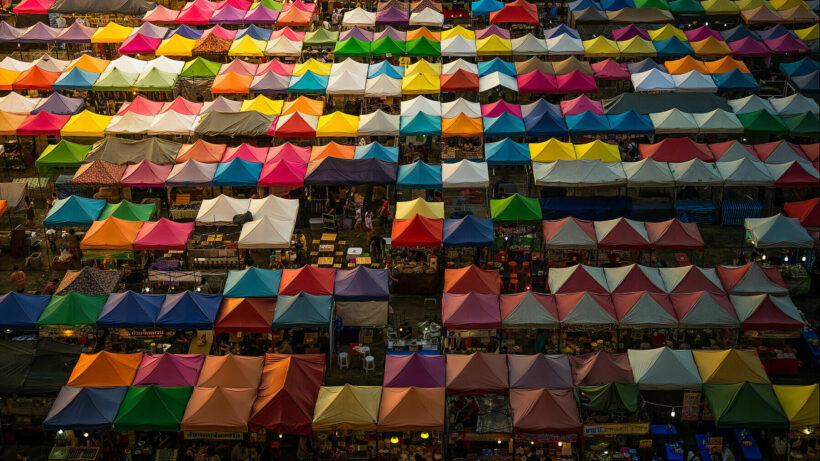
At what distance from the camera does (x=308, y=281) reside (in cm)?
3772

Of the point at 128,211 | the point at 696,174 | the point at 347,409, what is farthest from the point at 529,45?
the point at 347,409

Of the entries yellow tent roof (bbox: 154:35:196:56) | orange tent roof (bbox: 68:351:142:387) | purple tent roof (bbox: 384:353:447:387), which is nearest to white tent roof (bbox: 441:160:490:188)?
purple tent roof (bbox: 384:353:447:387)

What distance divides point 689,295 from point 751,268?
2.87 meters

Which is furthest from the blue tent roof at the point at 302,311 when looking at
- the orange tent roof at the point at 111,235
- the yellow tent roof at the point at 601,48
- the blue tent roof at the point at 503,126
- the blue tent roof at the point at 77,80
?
the yellow tent roof at the point at 601,48

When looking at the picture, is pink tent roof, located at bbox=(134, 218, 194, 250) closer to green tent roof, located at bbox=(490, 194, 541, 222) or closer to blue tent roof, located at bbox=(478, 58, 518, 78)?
green tent roof, located at bbox=(490, 194, 541, 222)

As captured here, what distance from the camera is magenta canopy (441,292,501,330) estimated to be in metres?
35.8

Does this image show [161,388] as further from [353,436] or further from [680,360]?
[680,360]

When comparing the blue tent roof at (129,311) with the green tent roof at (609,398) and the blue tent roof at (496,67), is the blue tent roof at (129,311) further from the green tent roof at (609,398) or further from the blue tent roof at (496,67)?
the blue tent roof at (496,67)

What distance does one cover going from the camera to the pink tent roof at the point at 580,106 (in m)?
50.2

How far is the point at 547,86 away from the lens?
53875 millimetres

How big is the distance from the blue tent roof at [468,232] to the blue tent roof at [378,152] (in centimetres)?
614

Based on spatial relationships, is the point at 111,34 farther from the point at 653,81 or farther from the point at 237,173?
the point at 653,81

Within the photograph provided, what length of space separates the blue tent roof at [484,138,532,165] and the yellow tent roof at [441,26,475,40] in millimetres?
14553

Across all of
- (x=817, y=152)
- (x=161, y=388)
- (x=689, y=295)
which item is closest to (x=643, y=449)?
(x=689, y=295)
